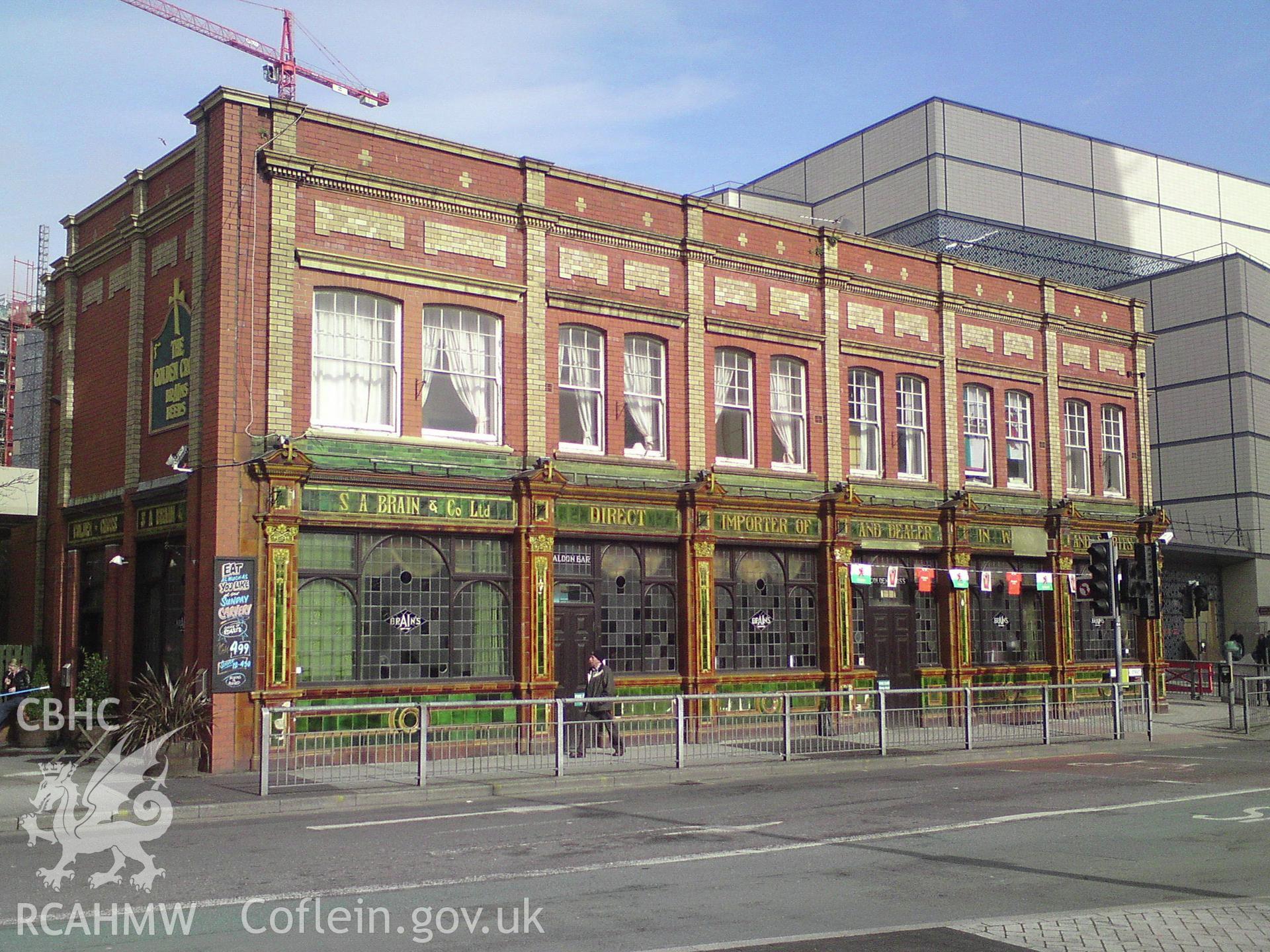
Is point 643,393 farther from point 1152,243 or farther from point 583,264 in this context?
point 1152,243

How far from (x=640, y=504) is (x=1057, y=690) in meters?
8.95

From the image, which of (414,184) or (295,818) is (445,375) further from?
(295,818)

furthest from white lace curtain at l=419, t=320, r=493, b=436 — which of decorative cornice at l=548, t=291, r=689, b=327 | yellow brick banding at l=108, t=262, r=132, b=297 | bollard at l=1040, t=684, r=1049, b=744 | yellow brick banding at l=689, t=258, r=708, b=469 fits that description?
bollard at l=1040, t=684, r=1049, b=744

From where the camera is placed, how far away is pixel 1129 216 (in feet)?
178


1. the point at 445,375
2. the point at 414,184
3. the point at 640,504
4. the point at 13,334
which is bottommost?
the point at 640,504

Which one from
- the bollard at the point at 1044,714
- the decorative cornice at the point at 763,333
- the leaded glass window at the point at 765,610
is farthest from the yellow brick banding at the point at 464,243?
the bollard at the point at 1044,714

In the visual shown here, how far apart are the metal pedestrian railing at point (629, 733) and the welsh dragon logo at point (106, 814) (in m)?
1.62

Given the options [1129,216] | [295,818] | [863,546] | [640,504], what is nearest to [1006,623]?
[863,546]

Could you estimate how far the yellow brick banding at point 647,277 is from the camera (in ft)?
80.1

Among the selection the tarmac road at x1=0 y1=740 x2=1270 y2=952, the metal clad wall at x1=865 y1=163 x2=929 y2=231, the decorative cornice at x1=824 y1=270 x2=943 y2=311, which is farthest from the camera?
the metal clad wall at x1=865 y1=163 x2=929 y2=231

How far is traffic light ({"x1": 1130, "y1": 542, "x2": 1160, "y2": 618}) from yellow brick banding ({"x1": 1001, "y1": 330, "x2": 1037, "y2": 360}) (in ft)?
27.0

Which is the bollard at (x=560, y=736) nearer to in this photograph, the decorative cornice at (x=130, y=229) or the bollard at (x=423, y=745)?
the bollard at (x=423, y=745)

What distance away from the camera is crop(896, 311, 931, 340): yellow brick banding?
28609 millimetres

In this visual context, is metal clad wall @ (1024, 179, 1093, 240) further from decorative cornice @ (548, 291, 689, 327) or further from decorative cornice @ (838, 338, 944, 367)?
decorative cornice @ (548, 291, 689, 327)
